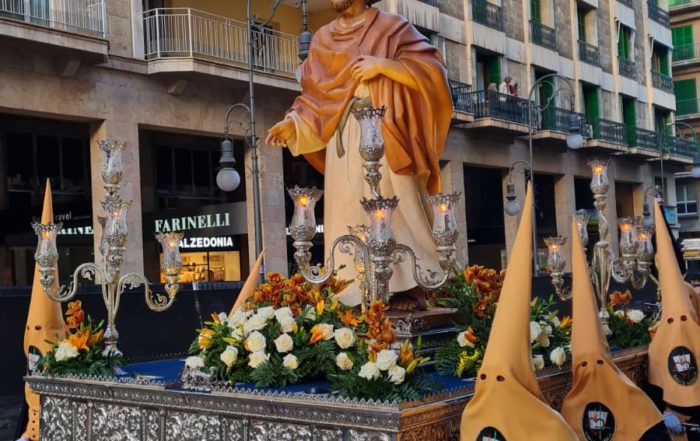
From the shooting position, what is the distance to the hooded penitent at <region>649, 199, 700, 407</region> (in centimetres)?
693

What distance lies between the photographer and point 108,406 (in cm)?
686

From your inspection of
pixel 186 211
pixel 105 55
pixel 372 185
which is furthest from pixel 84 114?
pixel 372 185

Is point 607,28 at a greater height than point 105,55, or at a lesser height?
greater

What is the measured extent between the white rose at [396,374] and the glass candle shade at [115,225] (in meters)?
3.29

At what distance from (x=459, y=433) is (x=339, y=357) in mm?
909

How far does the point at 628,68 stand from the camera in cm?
3853

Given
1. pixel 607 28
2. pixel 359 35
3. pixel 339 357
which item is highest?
pixel 607 28

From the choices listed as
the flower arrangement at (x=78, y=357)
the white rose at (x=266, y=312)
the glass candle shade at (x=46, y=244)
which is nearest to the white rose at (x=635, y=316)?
the white rose at (x=266, y=312)

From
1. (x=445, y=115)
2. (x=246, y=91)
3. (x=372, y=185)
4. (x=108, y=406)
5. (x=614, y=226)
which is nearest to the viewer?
(x=372, y=185)

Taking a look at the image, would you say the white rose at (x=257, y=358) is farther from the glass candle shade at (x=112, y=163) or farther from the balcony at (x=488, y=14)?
the balcony at (x=488, y=14)

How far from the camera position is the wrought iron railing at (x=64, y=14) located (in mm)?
17359

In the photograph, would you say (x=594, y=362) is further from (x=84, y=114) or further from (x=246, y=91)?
(x=246, y=91)

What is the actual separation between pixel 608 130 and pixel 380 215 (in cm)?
3102

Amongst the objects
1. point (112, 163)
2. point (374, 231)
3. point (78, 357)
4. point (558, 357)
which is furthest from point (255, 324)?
point (112, 163)
